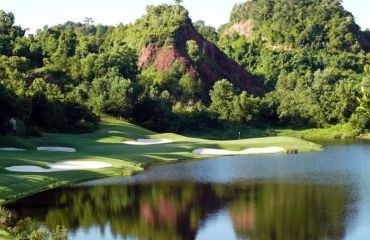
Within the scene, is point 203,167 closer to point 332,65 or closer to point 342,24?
point 332,65

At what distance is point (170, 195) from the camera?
3541 centimetres

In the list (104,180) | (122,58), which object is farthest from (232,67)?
(104,180)

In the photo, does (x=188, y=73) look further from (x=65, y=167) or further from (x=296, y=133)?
(x=65, y=167)

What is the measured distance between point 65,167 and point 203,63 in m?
83.0

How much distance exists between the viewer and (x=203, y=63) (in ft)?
407

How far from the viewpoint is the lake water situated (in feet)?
83.7

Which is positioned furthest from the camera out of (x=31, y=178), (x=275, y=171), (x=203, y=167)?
(x=203, y=167)

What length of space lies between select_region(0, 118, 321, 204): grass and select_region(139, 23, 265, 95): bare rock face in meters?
45.8

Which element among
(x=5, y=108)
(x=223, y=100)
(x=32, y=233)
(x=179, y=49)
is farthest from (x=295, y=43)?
(x=32, y=233)

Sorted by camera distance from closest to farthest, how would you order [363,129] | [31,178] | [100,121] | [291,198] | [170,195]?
[291,198] → [170,195] → [31,178] → [100,121] → [363,129]

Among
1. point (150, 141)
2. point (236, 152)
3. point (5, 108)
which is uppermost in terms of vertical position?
point (5, 108)

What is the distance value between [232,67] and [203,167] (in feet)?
282

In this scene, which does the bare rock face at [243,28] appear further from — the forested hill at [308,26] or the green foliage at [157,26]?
the green foliage at [157,26]

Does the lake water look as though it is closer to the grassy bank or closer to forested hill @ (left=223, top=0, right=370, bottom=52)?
the grassy bank
